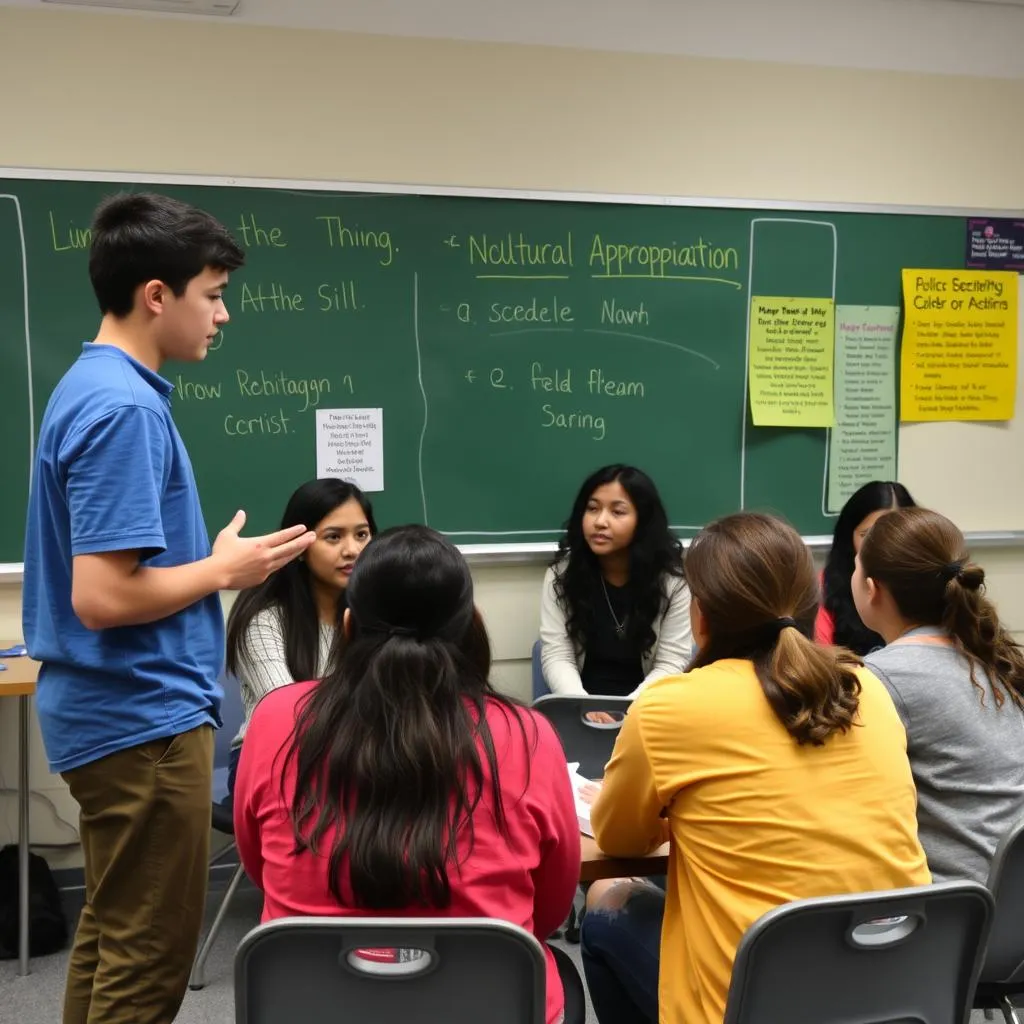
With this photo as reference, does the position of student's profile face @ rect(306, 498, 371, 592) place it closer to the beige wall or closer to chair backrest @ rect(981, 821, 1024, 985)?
the beige wall

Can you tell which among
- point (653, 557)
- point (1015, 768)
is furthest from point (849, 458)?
point (1015, 768)

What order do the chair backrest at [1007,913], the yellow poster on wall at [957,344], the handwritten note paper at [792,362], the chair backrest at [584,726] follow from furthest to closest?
the yellow poster on wall at [957,344] → the handwritten note paper at [792,362] → the chair backrest at [584,726] → the chair backrest at [1007,913]

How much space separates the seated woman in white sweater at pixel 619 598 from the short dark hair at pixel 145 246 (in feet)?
6.73

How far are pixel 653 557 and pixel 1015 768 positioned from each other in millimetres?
1753

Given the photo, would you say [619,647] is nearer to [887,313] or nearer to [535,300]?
[535,300]

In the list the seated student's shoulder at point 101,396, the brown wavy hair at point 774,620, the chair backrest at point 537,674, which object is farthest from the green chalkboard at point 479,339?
the brown wavy hair at point 774,620

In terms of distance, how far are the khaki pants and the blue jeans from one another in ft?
2.42

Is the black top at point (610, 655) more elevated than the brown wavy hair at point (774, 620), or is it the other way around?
the brown wavy hair at point (774, 620)

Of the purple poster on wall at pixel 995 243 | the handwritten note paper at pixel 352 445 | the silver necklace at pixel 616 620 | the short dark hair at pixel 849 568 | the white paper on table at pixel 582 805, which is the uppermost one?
the purple poster on wall at pixel 995 243

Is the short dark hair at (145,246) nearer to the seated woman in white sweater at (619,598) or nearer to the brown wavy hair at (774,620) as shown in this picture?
the brown wavy hair at (774,620)

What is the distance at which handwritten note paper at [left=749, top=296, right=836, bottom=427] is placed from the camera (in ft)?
12.9

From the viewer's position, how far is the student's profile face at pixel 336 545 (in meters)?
2.91

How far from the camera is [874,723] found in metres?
1.64

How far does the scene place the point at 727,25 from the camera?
3.82 metres
